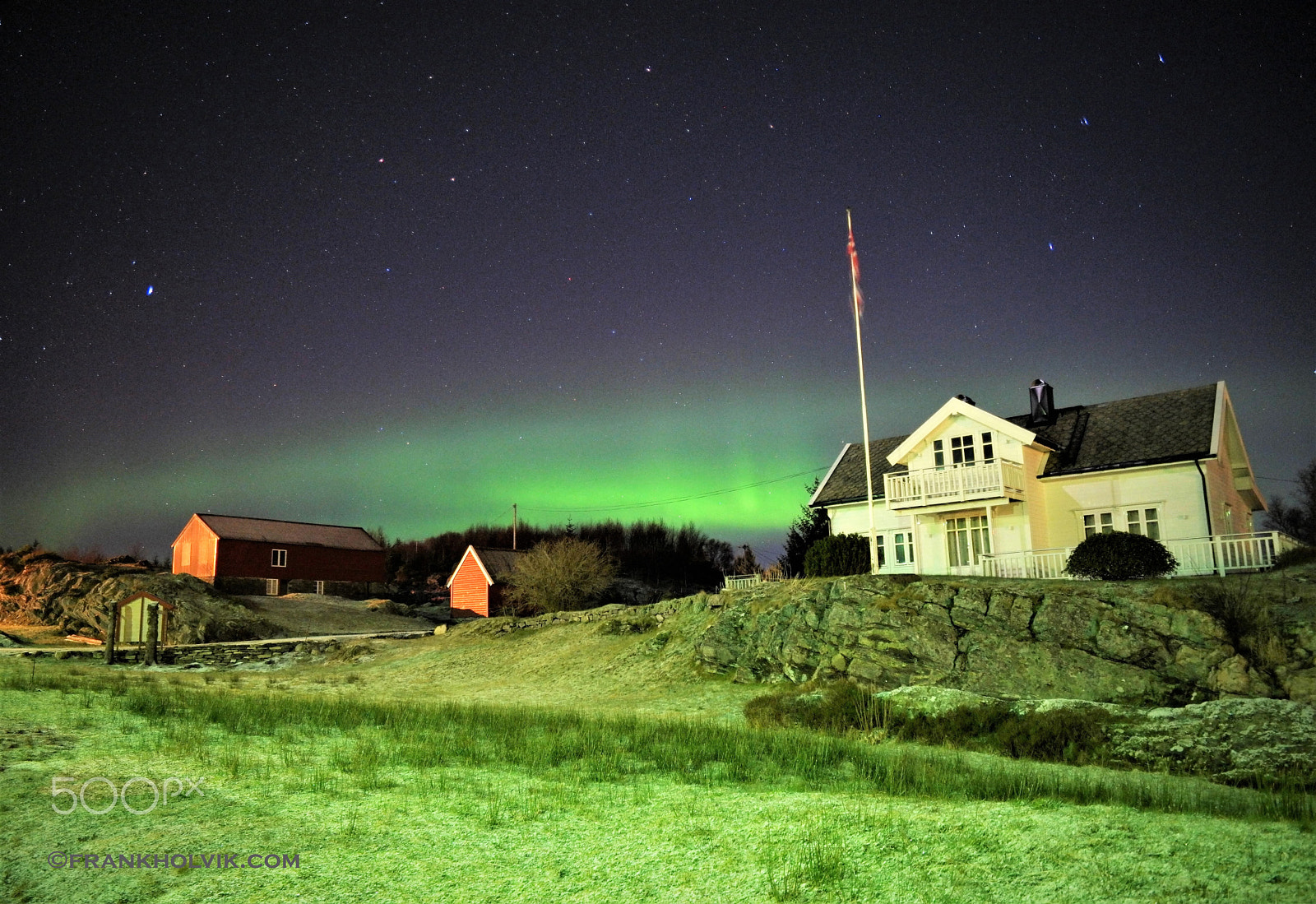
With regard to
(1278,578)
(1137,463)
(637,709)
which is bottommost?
(637,709)

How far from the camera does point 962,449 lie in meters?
36.0

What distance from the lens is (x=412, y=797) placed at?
1039cm

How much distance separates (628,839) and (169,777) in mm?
5946

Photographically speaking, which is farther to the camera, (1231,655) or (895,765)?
(1231,655)

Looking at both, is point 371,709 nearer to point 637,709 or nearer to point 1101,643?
point 637,709

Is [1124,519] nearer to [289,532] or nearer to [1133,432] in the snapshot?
[1133,432]

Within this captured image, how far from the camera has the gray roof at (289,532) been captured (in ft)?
224

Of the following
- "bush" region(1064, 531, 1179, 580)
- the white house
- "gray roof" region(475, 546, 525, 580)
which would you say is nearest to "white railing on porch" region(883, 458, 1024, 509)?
the white house

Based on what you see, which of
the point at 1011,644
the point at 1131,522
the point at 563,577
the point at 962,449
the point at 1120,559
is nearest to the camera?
the point at 1011,644

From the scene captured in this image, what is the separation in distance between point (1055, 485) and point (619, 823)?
30.1 metres

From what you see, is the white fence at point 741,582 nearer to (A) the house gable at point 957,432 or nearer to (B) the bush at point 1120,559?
(A) the house gable at point 957,432

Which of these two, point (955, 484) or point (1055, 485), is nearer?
point (955, 484)

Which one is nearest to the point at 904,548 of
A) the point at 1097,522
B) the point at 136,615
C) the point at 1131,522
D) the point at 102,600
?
the point at 1097,522

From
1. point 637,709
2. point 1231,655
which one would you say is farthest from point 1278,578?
point 637,709
